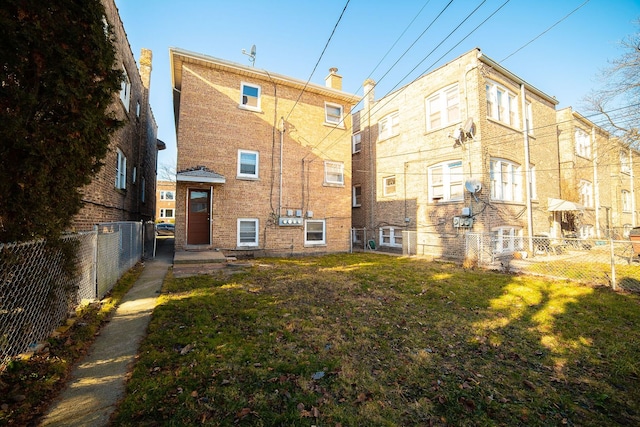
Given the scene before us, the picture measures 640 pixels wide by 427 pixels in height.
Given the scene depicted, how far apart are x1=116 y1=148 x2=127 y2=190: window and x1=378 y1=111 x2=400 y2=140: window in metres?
13.1

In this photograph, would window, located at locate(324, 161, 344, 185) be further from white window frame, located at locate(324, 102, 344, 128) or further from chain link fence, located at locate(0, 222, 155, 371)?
chain link fence, located at locate(0, 222, 155, 371)

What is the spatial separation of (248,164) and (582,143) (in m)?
21.8

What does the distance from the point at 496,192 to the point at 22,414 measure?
14684 millimetres

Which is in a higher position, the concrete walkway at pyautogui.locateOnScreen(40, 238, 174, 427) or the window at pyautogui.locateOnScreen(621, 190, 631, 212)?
the window at pyautogui.locateOnScreen(621, 190, 631, 212)

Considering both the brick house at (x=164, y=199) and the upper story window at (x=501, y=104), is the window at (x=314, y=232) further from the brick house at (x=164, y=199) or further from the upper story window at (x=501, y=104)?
the brick house at (x=164, y=199)

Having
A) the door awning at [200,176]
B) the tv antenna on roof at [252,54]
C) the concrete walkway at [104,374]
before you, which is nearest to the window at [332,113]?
the tv antenna on roof at [252,54]

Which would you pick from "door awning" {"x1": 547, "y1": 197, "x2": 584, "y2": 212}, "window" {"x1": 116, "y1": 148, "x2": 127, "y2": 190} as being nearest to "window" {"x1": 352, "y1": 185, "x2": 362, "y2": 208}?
"door awning" {"x1": 547, "y1": 197, "x2": 584, "y2": 212}

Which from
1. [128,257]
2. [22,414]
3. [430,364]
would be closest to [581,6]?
[430,364]

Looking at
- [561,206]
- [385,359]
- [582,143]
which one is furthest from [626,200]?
[385,359]

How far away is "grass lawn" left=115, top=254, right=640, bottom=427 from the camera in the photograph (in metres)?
2.41

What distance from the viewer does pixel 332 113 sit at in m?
14.2

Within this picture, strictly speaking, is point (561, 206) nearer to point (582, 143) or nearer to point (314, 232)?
point (582, 143)

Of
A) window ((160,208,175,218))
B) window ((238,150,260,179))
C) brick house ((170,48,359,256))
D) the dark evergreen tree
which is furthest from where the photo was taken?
window ((160,208,175,218))

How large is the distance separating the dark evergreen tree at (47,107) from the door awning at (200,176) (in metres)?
7.05
